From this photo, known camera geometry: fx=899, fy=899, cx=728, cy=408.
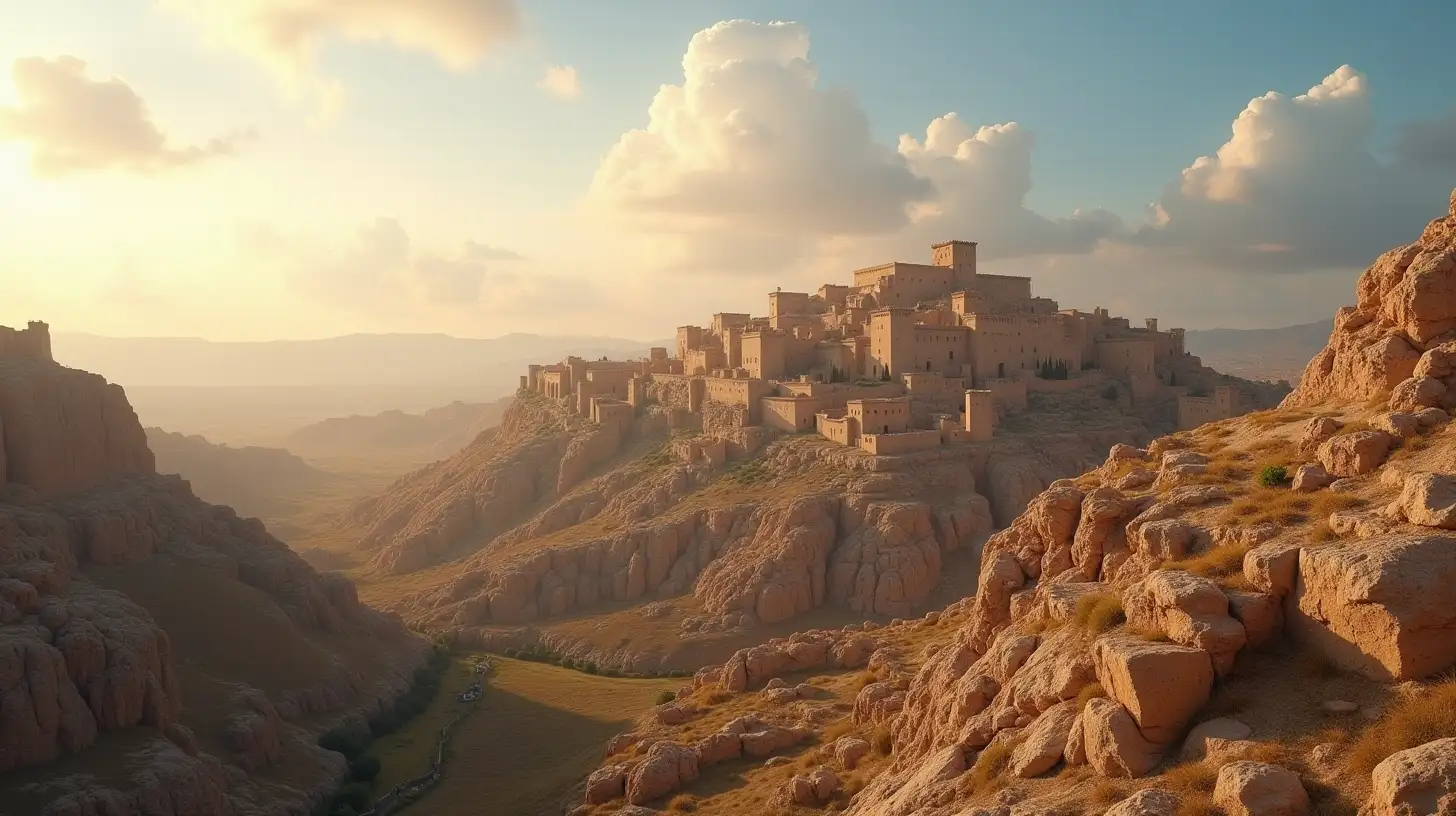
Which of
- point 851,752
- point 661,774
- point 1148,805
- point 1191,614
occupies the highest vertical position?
point 1191,614

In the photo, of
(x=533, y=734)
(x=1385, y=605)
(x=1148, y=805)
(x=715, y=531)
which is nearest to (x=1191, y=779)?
(x=1148, y=805)

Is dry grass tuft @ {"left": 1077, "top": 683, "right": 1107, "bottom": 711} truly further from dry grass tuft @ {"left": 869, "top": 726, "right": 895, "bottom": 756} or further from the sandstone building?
the sandstone building

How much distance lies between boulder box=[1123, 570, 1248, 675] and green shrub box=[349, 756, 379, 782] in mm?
34404

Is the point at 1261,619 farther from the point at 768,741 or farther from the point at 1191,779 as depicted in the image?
the point at 768,741

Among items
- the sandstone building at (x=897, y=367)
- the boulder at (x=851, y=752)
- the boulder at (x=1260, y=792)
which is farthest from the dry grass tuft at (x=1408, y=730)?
the sandstone building at (x=897, y=367)

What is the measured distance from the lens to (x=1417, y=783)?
9.49m

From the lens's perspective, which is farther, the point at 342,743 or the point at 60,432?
the point at 60,432

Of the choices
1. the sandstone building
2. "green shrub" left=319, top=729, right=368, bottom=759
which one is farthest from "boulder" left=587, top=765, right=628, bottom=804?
the sandstone building

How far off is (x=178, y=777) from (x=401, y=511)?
6288 centimetres

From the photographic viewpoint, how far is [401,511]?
3585 inches

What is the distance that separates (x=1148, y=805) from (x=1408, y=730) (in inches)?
122

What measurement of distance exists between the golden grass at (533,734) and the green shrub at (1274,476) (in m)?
26.0

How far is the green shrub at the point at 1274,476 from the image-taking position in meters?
16.9

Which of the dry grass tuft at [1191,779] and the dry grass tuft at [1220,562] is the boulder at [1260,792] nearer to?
the dry grass tuft at [1191,779]
